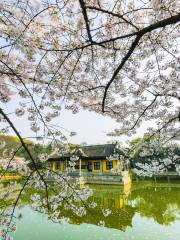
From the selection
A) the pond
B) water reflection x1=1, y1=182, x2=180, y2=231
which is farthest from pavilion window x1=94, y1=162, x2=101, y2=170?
the pond

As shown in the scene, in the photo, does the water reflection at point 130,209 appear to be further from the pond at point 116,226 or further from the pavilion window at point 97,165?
the pavilion window at point 97,165

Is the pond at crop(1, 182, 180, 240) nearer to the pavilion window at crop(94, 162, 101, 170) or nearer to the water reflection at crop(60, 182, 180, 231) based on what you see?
the water reflection at crop(60, 182, 180, 231)

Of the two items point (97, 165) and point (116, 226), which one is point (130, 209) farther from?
point (97, 165)

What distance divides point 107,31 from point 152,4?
0.73 meters

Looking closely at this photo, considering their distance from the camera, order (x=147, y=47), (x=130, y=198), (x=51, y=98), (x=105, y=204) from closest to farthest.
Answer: (x=147, y=47) → (x=51, y=98) → (x=105, y=204) → (x=130, y=198)

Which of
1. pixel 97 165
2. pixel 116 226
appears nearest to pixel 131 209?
pixel 116 226

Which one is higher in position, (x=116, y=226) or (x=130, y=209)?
(x=130, y=209)

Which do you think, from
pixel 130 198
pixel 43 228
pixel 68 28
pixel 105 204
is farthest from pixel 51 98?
pixel 130 198

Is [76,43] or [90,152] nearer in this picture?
[76,43]

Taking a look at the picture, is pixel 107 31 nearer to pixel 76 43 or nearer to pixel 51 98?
pixel 76 43

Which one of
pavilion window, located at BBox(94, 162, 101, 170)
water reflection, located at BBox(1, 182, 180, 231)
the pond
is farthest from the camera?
pavilion window, located at BBox(94, 162, 101, 170)

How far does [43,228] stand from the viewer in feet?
32.6

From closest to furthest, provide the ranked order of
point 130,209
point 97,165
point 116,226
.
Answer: point 116,226
point 130,209
point 97,165

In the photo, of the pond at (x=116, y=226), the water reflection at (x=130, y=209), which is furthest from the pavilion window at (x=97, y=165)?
the pond at (x=116, y=226)
